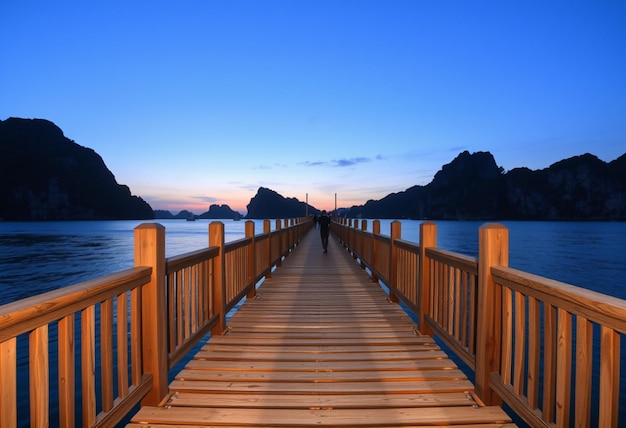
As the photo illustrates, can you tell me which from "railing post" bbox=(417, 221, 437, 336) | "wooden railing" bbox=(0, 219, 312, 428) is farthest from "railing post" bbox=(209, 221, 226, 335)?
"railing post" bbox=(417, 221, 437, 336)

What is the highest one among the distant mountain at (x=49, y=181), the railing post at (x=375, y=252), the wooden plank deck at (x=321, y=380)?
the distant mountain at (x=49, y=181)

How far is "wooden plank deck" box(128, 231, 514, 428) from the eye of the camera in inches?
116

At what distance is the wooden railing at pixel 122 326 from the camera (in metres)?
1.85

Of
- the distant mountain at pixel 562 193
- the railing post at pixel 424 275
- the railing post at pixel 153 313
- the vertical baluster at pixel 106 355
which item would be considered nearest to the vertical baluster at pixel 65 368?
the vertical baluster at pixel 106 355

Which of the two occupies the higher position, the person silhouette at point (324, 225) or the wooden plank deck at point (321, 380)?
the person silhouette at point (324, 225)

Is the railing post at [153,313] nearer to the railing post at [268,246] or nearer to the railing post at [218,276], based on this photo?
the railing post at [218,276]

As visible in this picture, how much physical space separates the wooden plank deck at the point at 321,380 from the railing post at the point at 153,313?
0.21 meters

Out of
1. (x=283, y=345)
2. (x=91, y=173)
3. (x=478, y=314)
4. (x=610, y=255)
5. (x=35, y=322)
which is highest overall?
(x=91, y=173)

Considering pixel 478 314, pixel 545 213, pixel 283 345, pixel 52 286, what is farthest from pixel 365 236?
pixel 545 213

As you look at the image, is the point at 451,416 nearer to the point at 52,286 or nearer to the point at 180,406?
the point at 180,406

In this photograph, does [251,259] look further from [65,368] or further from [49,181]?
[49,181]

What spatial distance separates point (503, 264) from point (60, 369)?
3342 millimetres

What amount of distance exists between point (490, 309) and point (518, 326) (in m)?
0.43

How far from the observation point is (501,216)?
191 metres
